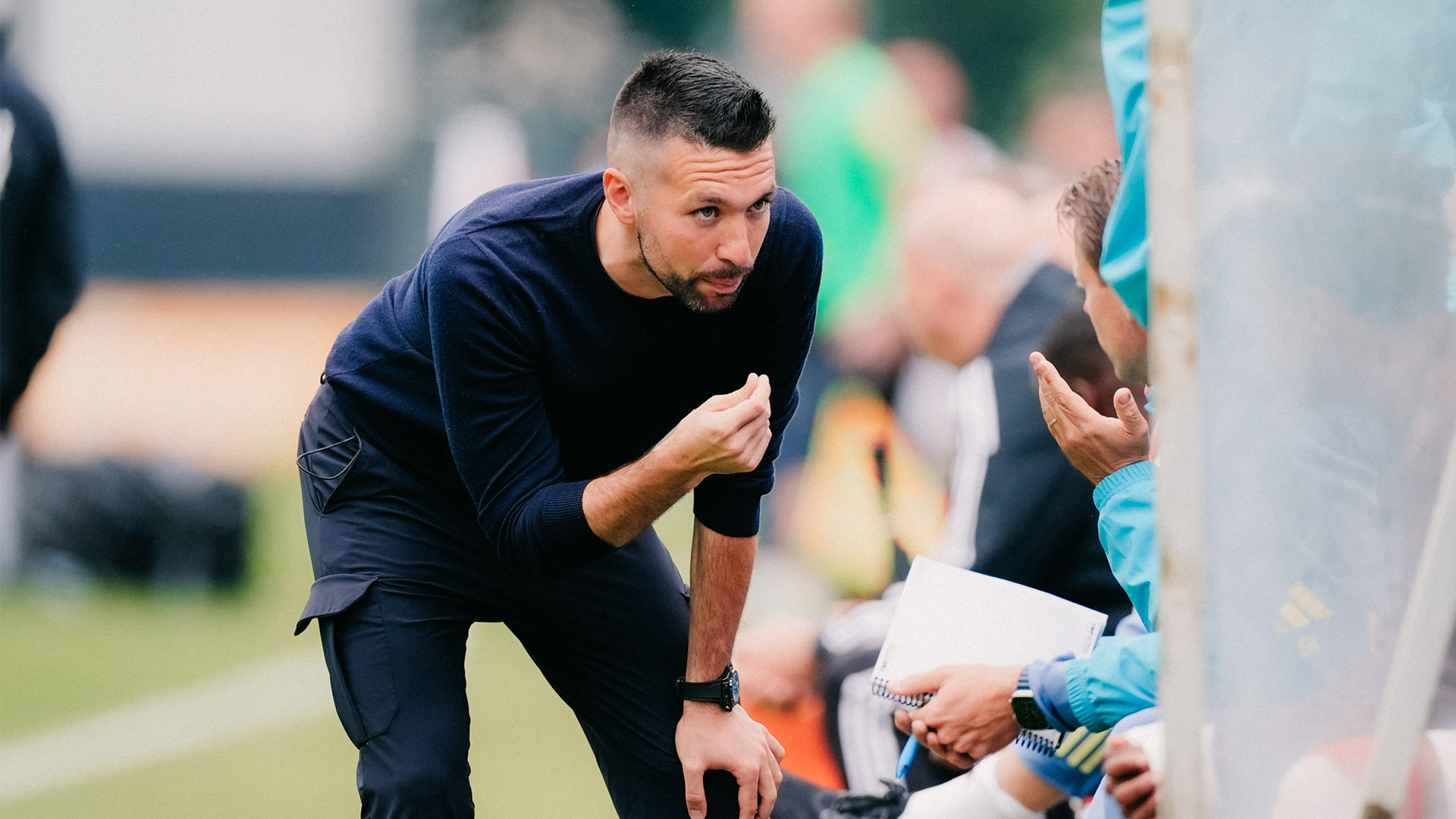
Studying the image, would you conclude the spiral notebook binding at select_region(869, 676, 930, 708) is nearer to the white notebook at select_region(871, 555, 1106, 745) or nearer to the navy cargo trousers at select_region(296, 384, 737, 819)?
the white notebook at select_region(871, 555, 1106, 745)

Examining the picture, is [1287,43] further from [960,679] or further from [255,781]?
[255,781]

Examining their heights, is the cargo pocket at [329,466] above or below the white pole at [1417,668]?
below

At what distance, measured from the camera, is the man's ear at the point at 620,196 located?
2014mm

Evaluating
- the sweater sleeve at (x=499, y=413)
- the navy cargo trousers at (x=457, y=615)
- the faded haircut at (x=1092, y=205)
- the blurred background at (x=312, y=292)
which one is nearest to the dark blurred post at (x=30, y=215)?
the blurred background at (x=312, y=292)

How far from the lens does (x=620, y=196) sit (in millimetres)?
2033

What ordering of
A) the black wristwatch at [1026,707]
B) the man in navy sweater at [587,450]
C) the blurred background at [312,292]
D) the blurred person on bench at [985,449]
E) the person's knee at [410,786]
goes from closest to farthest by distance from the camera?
the man in navy sweater at [587,450] → the person's knee at [410,786] → the black wristwatch at [1026,707] → the blurred person on bench at [985,449] → the blurred background at [312,292]

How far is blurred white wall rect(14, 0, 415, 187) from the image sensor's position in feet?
21.7

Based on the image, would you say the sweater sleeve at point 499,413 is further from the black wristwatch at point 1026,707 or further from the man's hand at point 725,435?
the black wristwatch at point 1026,707

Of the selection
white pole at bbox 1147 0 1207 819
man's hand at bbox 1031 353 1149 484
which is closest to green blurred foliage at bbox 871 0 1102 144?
man's hand at bbox 1031 353 1149 484

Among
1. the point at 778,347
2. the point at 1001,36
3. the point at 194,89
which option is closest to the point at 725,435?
the point at 778,347

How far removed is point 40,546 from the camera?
5.97m

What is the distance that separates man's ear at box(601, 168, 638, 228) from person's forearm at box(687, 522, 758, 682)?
0.58m

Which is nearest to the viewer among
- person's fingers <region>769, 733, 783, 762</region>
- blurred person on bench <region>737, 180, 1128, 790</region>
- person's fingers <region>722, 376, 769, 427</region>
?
person's fingers <region>722, 376, 769, 427</region>

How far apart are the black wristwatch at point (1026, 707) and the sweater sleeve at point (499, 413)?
706 mm
